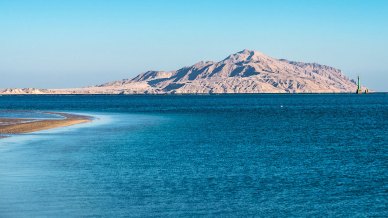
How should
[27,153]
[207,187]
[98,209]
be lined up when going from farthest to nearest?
[27,153] < [207,187] < [98,209]

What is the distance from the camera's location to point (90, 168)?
3594 cm

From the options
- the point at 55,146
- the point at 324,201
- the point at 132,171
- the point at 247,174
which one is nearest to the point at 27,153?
the point at 55,146

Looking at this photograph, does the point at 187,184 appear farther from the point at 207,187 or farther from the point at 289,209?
the point at 289,209

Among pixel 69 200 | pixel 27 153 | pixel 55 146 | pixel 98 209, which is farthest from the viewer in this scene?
pixel 55 146

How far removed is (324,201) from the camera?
2669cm

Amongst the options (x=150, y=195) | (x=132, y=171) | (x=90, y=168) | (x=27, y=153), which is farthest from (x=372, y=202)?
(x=27, y=153)

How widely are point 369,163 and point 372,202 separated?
13194 millimetres

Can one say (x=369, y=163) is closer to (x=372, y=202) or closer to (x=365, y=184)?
(x=365, y=184)

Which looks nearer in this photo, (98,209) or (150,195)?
(98,209)

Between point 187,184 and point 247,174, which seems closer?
point 187,184

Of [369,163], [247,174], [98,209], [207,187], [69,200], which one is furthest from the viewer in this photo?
[369,163]

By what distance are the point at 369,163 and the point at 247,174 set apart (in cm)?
933

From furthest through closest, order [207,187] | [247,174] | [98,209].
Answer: [247,174]
[207,187]
[98,209]

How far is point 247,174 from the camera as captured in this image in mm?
34062
